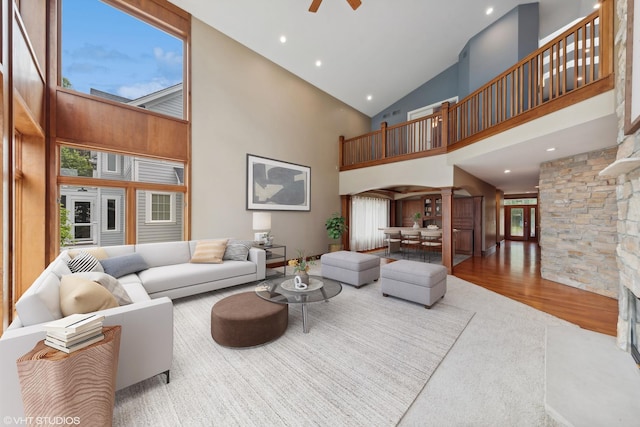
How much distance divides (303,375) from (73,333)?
1.48 m

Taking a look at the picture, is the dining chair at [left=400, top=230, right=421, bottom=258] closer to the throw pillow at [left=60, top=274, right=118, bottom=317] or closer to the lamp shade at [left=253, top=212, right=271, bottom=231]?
the lamp shade at [left=253, top=212, right=271, bottom=231]

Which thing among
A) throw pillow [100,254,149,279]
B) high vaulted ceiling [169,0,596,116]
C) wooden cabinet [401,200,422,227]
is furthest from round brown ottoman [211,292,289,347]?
wooden cabinet [401,200,422,227]

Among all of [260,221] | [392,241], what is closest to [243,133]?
[260,221]

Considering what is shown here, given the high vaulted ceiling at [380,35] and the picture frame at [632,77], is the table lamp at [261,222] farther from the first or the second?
the picture frame at [632,77]

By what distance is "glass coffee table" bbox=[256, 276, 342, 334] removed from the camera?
257 cm

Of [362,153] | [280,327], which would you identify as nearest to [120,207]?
[280,327]

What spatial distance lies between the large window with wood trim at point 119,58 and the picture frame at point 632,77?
5.41m

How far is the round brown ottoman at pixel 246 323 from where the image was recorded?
2271 mm

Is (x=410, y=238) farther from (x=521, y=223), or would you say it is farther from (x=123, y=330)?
(x=521, y=223)

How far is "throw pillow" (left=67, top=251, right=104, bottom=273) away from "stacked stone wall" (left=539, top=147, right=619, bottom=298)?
23.0 ft

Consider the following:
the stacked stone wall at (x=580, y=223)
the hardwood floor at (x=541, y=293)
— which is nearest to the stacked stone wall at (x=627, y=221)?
the hardwood floor at (x=541, y=293)

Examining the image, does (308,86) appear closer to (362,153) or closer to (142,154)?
(362,153)

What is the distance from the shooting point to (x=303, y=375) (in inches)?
76.2

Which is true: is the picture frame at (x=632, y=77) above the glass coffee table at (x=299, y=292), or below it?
above
